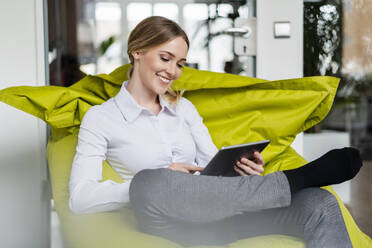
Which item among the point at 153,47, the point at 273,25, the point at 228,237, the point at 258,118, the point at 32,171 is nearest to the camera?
the point at 228,237

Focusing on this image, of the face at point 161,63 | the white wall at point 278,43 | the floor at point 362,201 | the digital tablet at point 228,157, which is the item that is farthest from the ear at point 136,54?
the floor at point 362,201

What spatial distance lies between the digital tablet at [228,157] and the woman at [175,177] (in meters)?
0.05

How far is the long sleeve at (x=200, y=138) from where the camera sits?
150 cm

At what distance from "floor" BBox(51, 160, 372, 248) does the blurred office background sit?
2 cm

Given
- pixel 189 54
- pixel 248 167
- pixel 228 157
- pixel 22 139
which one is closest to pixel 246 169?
pixel 248 167

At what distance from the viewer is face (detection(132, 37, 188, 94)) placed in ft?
4.40

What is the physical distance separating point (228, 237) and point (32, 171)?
1.13 metres

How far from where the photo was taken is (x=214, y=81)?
162cm

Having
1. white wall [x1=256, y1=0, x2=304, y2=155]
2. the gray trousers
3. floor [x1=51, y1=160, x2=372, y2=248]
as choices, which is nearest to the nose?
the gray trousers

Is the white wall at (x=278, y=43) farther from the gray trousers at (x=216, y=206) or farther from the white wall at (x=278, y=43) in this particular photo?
the gray trousers at (x=216, y=206)

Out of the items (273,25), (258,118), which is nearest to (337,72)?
(273,25)

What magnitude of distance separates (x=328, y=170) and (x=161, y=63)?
0.59 meters

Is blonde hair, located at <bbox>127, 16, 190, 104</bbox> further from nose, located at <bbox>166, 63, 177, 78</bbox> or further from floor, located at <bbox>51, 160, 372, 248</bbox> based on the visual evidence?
floor, located at <bbox>51, 160, 372, 248</bbox>

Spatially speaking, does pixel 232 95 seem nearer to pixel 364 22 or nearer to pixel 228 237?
pixel 228 237
